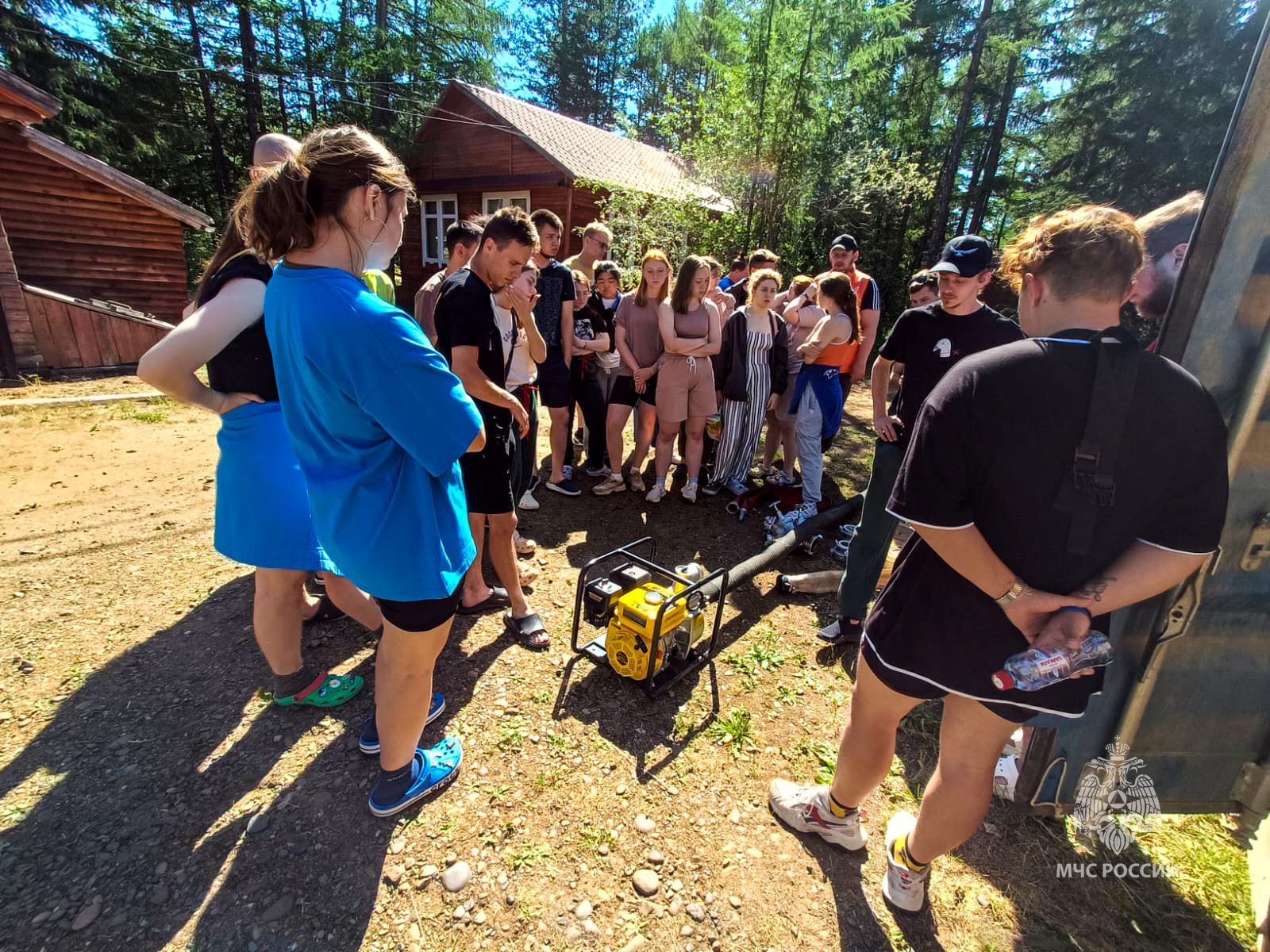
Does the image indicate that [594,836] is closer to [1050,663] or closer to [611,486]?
[1050,663]

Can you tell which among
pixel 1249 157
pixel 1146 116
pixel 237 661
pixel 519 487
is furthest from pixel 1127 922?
pixel 1146 116

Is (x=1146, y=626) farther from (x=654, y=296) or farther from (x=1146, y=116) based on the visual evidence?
(x=1146, y=116)

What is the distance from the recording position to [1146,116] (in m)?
17.2

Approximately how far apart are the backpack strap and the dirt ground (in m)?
A: 1.59

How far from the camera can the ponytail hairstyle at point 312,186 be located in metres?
1.48

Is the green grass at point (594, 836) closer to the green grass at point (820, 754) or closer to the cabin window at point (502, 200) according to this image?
the green grass at point (820, 754)

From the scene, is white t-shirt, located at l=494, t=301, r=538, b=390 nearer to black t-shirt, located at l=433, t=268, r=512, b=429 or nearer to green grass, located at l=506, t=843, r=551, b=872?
black t-shirt, located at l=433, t=268, r=512, b=429

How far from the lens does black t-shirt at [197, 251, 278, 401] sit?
6.45 feet

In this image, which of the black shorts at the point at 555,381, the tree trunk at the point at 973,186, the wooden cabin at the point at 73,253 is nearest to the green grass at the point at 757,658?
the black shorts at the point at 555,381

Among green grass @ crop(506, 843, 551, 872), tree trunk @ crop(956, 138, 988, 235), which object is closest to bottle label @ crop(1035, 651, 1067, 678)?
green grass @ crop(506, 843, 551, 872)

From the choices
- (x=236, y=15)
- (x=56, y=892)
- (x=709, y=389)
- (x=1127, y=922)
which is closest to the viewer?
(x=56, y=892)

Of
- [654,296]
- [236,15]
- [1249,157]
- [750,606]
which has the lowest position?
[750,606]

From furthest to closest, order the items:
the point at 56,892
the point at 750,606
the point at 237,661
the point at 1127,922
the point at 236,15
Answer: the point at 236,15, the point at 750,606, the point at 237,661, the point at 1127,922, the point at 56,892

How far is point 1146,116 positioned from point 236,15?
93.6 ft
